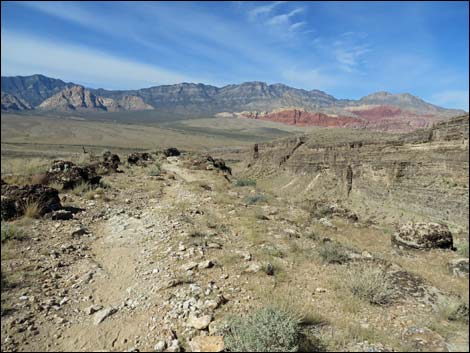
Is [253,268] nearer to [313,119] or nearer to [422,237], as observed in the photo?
[422,237]

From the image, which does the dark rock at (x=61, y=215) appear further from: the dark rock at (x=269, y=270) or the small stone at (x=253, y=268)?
the dark rock at (x=269, y=270)

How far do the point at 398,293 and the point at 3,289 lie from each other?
5800mm

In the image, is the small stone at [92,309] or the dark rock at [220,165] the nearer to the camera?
the small stone at [92,309]

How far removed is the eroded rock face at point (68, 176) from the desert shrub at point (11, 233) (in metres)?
4.30

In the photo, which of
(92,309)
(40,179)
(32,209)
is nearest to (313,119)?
(40,179)

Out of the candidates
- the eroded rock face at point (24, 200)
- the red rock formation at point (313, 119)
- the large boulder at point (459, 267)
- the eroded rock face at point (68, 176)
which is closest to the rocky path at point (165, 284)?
the eroded rock face at point (24, 200)

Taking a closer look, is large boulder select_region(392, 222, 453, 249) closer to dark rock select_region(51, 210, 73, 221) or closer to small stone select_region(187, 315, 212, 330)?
small stone select_region(187, 315, 212, 330)

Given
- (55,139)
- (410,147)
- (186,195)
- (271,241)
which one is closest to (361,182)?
(410,147)

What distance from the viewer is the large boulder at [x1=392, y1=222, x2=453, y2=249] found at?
8.28 m

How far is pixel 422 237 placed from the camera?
834 centimetres

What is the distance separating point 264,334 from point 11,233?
509 cm

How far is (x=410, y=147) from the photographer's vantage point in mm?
16656

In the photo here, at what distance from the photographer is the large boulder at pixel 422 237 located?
8.28 meters

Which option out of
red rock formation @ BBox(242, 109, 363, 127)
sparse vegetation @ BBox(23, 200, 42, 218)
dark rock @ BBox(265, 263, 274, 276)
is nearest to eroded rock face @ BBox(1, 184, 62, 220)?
sparse vegetation @ BBox(23, 200, 42, 218)
